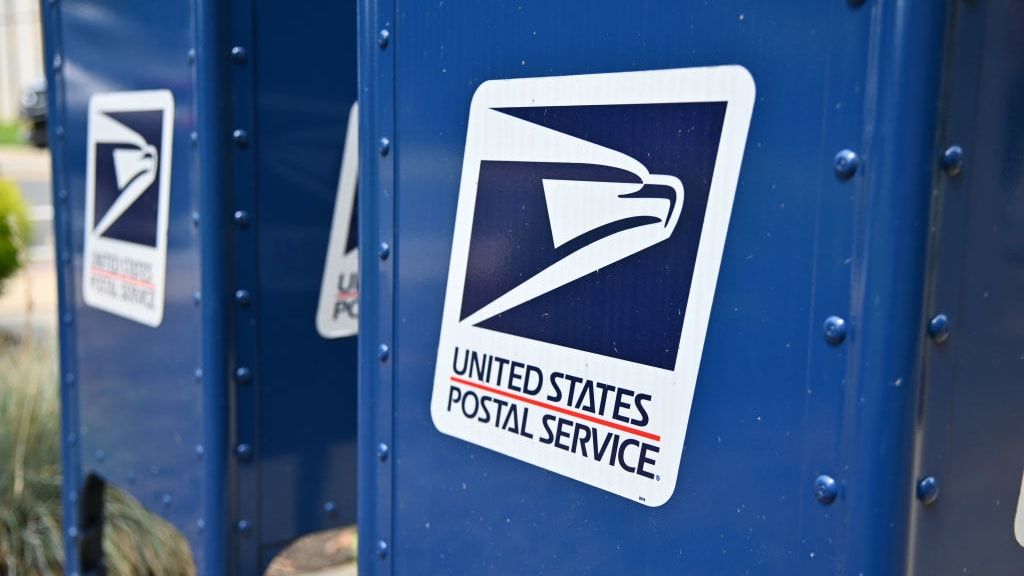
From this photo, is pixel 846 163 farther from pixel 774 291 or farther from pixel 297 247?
pixel 297 247

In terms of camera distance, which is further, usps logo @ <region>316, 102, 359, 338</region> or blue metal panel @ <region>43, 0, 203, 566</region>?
usps logo @ <region>316, 102, 359, 338</region>

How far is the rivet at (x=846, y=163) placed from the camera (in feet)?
3.26

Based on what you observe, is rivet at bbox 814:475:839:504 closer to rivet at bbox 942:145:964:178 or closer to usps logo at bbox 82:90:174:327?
rivet at bbox 942:145:964:178

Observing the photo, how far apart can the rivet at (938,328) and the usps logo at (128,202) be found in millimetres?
1720

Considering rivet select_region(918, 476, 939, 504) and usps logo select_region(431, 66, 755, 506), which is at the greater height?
usps logo select_region(431, 66, 755, 506)

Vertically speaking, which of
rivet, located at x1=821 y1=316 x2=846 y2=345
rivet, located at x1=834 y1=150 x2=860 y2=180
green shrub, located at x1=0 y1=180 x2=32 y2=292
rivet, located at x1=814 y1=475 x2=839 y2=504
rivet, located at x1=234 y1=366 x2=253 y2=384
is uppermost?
rivet, located at x1=834 y1=150 x2=860 y2=180

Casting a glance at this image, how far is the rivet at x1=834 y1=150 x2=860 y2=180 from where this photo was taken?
99 centimetres

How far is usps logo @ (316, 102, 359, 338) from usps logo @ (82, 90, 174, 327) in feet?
1.18

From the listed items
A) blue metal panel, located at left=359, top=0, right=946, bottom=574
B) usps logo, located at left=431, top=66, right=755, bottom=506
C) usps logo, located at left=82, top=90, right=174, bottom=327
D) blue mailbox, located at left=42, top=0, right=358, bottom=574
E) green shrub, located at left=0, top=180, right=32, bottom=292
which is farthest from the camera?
green shrub, located at left=0, top=180, right=32, bottom=292

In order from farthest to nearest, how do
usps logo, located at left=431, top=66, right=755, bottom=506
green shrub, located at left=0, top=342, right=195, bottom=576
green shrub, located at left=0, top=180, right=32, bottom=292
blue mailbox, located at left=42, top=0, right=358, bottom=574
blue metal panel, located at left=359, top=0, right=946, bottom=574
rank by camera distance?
green shrub, located at left=0, top=180, right=32, bottom=292 < green shrub, located at left=0, top=342, right=195, bottom=576 < blue mailbox, located at left=42, top=0, right=358, bottom=574 < usps logo, located at left=431, top=66, right=755, bottom=506 < blue metal panel, located at left=359, top=0, right=946, bottom=574

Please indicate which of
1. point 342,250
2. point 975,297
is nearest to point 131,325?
point 342,250

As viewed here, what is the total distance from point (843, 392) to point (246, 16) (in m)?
Answer: 1.57

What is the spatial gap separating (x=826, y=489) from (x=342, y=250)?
1504 mm

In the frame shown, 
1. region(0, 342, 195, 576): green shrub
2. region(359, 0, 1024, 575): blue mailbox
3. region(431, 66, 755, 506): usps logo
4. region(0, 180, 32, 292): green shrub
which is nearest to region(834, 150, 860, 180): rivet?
region(359, 0, 1024, 575): blue mailbox
